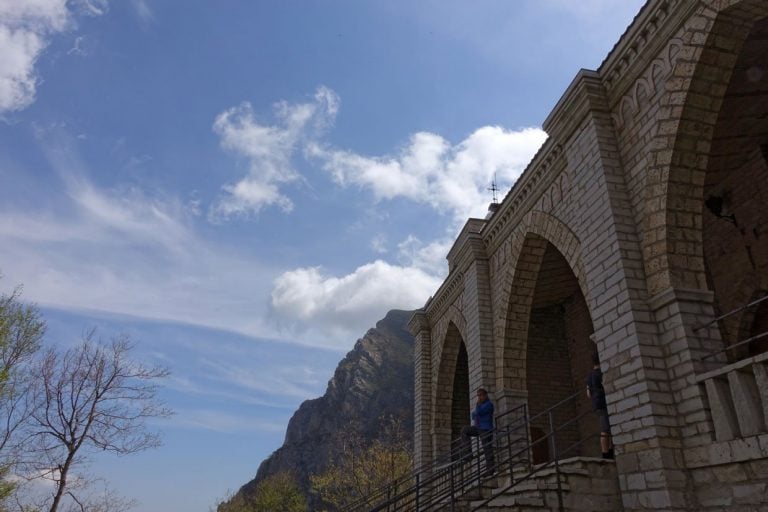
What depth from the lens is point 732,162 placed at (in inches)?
407

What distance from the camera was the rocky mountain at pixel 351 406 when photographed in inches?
2680

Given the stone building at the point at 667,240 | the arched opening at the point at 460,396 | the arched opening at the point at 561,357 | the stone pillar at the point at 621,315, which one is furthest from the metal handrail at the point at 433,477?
the arched opening at the point at 460,396

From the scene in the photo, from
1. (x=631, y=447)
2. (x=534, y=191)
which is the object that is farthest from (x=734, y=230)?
(x=631, y=447)

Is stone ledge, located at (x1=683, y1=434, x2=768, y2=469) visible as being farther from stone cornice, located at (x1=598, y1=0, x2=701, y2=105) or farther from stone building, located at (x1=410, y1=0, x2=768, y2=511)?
stone cornice, located at (x1=598, y1=0, x2=701, y2=105)

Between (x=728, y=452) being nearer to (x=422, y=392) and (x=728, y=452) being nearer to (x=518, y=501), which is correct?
(x=518, y=501)

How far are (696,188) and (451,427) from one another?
12372 millimetres

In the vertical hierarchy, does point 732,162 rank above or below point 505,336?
above

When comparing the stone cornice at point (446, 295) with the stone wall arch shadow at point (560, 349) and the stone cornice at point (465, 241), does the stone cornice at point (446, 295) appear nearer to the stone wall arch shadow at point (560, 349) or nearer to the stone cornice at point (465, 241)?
the stone cornice at point (465, 241)

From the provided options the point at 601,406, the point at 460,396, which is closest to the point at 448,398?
the point at 460,396

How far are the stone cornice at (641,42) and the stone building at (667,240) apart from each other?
0.7 inches

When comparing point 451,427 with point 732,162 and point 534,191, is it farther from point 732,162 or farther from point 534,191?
point 732,162

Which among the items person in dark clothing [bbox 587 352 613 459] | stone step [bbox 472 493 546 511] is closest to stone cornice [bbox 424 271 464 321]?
person in dark clothing [bbox 587 352 613 459]

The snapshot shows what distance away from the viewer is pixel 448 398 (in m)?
17.5

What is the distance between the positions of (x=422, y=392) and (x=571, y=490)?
1149 centimetres
